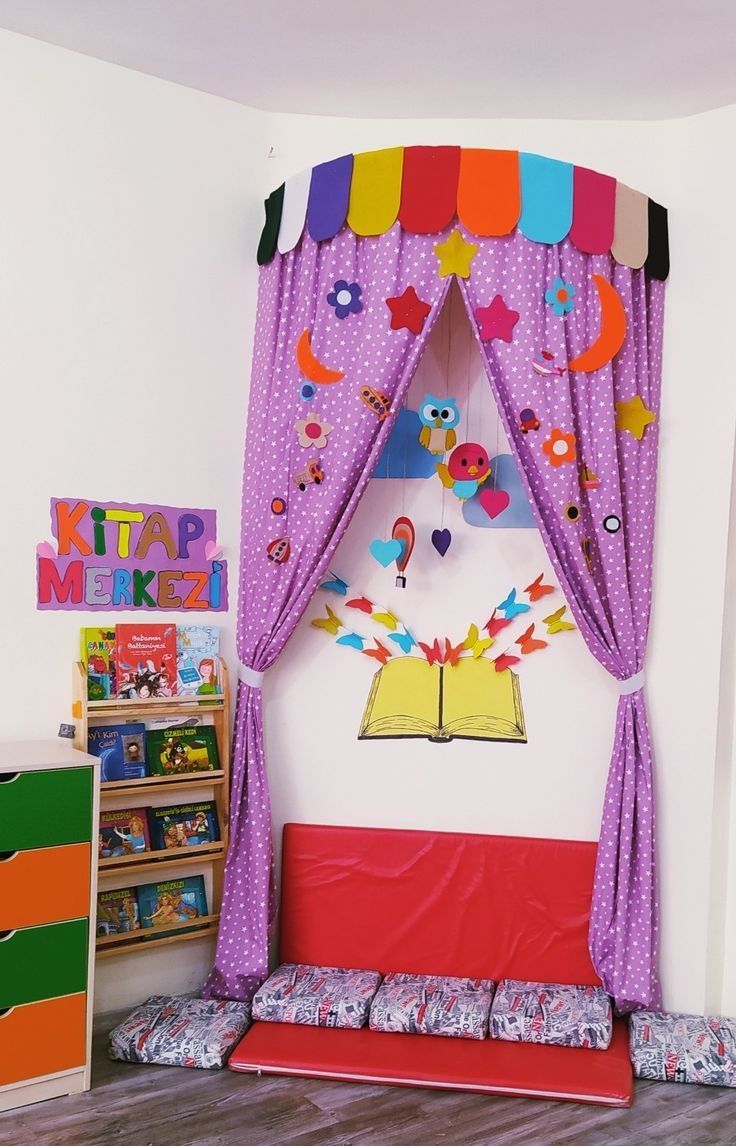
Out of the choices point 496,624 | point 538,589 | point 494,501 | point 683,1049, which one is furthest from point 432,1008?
point 494,501

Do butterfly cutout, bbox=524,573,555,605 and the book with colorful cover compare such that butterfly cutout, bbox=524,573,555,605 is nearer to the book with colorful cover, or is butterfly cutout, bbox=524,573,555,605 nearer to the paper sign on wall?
the paper sign on wall

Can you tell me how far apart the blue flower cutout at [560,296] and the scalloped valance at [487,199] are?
133mm

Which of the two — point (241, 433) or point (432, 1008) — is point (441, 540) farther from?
point (432, 1008)

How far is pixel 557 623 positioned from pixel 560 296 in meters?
1.05

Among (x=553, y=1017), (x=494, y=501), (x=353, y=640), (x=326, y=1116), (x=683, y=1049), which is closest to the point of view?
(x=326, y=1116)

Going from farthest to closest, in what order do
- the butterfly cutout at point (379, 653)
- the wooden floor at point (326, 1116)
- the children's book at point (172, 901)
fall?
1. the butterfly cutout at point (379, 653)
2. the children's book at point (172, 901)
3. the wooden floor at point (326, 1116)

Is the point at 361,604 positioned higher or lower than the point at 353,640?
higher

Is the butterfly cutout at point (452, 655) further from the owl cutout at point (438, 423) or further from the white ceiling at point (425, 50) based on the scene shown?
the white ceiling at point (425, 50)

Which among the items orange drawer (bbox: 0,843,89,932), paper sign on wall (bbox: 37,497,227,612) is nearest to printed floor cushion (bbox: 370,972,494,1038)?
orange drawer (bbox: 0,843,89,932)

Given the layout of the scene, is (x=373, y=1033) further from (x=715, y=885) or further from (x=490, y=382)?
(x=490, y=382)

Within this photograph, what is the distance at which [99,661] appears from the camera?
320cm

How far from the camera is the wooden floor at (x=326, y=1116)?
260cm

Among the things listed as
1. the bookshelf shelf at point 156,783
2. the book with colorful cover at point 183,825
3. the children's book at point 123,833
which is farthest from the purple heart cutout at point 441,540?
the children's book at point 123,833

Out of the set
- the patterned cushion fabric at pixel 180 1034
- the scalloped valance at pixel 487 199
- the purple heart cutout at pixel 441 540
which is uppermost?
the scalloped valance at pixel 487 199
